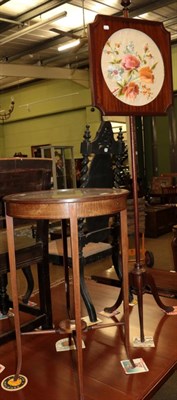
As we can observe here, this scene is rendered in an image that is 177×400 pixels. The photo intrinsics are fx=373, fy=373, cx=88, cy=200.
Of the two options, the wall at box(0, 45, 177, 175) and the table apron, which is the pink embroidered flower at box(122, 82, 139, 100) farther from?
the wall at box(0, 45, 177, 175)

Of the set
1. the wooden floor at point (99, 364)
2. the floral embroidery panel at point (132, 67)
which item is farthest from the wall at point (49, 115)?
the wooden floor at point (99, 364)

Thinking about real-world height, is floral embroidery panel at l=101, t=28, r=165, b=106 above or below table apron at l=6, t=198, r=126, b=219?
above

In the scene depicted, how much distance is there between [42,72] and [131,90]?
736cm

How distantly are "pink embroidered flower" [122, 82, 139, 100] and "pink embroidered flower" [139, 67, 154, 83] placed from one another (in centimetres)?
6

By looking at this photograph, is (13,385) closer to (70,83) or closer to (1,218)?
(1,218)

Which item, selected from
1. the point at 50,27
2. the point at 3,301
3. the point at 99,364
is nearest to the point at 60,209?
the point at 99,364

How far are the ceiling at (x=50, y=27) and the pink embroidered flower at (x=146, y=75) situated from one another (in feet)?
10.1

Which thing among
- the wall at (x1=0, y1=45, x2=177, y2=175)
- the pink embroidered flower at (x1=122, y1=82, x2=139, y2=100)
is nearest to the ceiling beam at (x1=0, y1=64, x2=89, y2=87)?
the wall at (x1=0, y1=45, x2=177, y2=175)

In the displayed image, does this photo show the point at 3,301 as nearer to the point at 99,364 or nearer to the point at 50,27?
the point at 99,364

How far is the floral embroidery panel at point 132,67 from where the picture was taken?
1.78m

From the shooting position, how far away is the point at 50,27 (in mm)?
6512

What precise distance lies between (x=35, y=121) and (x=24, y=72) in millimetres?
3156

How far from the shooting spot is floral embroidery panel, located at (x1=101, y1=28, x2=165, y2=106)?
1.78 metres

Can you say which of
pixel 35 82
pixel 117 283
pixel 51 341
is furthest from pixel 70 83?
pixel 51 341
